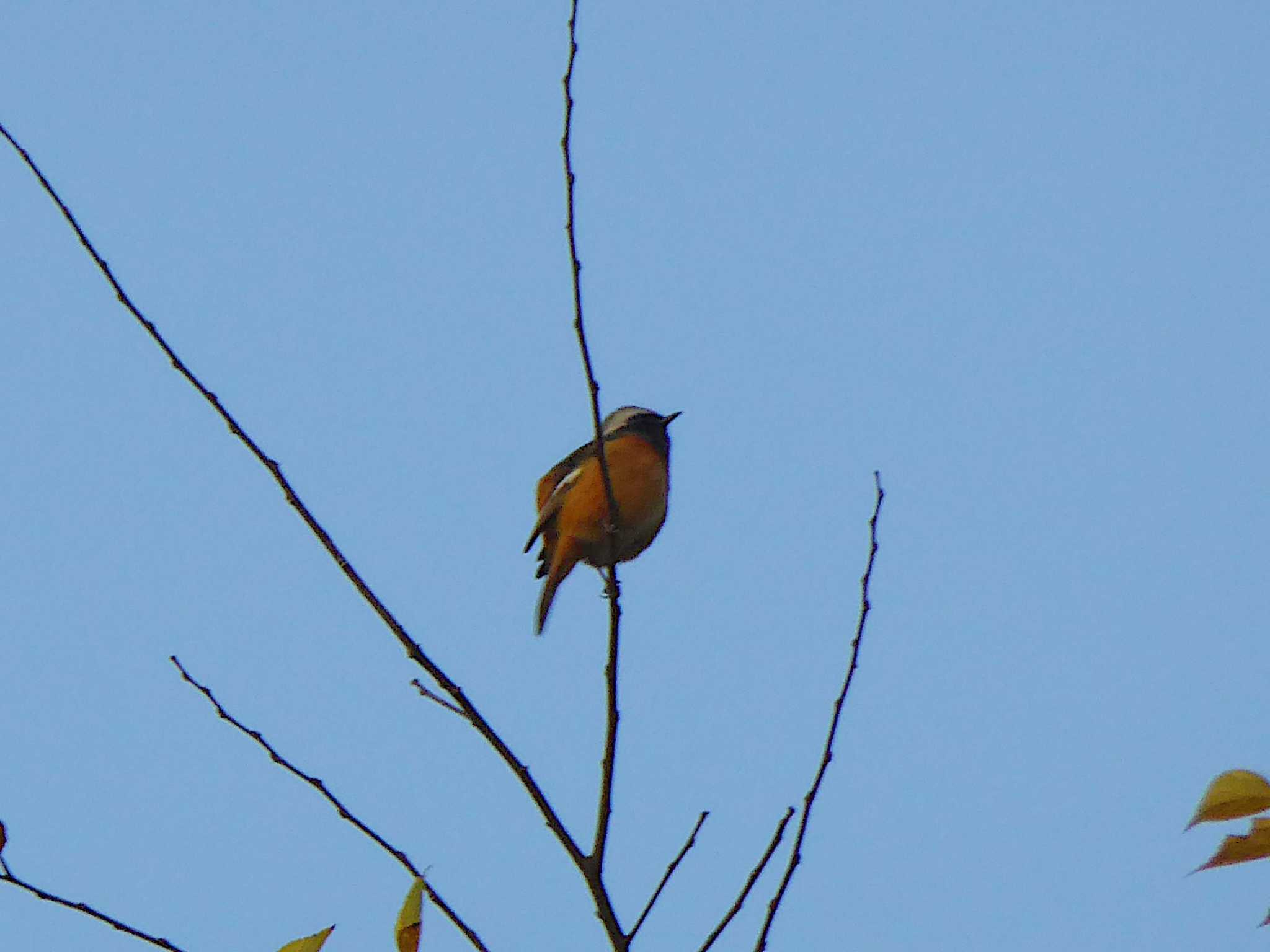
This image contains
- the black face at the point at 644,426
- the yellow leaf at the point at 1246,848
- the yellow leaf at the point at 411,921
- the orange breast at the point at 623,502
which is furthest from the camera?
the black face at the point at 644,426

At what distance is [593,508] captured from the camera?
5938 millimetres

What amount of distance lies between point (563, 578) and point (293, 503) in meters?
3.69

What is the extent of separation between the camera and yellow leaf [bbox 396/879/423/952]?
2.19m

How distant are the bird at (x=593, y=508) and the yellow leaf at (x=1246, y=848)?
420 centimetres

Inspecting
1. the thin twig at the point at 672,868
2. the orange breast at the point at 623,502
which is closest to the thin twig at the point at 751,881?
the thin twig at the point at 672,868

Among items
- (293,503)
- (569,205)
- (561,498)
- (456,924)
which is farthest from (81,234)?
(561,498)

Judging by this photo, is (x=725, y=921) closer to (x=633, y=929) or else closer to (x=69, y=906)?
(x=633, y=929)

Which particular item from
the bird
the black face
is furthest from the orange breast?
the black face

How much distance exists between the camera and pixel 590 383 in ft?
9.18

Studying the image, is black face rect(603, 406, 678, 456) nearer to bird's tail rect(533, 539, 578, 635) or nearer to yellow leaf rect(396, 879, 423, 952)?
bird's tail rect(533, 539, 578, 635)

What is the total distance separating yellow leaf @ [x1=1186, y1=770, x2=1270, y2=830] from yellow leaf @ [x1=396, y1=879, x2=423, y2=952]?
1.13 metres

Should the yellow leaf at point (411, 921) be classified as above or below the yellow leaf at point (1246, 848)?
above

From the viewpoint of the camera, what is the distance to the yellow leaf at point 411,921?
2.19 m

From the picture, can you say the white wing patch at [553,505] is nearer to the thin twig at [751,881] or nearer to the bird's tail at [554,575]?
the bird's tail at [554,575]
